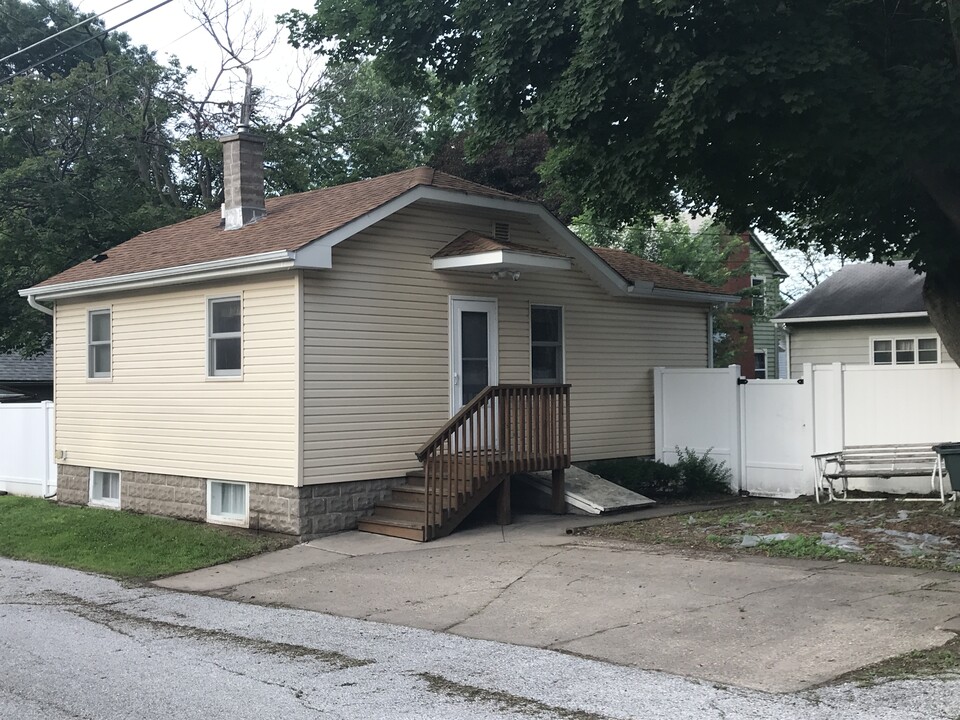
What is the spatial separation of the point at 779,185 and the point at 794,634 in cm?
706

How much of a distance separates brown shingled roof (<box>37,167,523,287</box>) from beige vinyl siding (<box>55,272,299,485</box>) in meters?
0.42

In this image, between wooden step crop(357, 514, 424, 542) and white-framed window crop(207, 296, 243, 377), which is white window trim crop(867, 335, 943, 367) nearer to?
wooden step crop(357, 514, 424, 542)

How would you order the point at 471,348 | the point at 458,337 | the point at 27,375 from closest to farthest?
the point at 458,337, the point at 471,348, the point at 27,375

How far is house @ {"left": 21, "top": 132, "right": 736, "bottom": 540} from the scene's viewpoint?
1255 cm

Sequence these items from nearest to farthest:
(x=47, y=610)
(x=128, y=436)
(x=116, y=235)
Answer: (x=47, y=610) → (x=128, y=436) → (x=116, y=235)

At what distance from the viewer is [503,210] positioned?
14617 mm

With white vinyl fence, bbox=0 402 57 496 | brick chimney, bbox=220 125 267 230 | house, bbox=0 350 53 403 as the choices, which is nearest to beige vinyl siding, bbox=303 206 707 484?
brick chimney, bbox=220 125 267 230

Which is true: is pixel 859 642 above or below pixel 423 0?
below

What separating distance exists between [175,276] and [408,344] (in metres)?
3.28

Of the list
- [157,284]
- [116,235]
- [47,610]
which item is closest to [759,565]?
[47,610]

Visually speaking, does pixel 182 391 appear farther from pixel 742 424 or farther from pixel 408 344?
pixel 742 424

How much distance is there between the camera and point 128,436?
598 inches

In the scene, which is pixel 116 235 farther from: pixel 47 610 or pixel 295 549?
pixel 47 610

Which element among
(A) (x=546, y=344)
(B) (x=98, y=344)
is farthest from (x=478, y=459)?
(B) (x=98, y=344)
